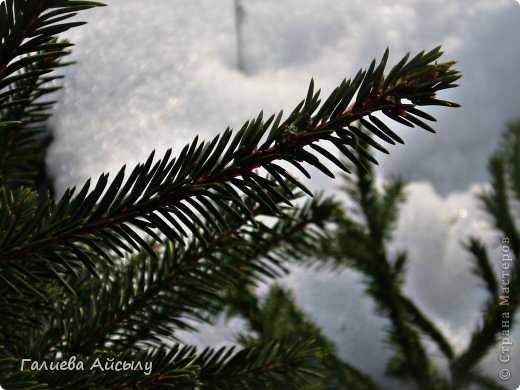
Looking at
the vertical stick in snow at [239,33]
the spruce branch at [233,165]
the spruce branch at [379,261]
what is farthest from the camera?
the vertical stick in snow at [239,33]

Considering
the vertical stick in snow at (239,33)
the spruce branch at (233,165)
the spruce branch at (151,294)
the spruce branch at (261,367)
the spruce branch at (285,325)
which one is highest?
the vertical stick in snow at (239,33)

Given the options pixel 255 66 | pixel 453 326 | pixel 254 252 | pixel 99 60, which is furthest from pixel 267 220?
pixel 453 326

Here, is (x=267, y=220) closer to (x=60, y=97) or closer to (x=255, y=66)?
(x=60, y=97)

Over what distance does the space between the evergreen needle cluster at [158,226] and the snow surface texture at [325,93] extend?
0.22 metres

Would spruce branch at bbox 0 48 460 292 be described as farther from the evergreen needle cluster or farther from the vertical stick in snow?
the vertical stick in snow

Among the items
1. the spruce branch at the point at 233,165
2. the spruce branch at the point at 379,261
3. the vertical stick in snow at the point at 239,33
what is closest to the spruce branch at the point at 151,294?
the spruce branch at the point at 233,165

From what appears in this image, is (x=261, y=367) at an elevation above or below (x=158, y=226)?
below

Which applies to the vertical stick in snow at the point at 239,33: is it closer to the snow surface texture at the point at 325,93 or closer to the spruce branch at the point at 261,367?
the snow surface texture at the point at 325,93

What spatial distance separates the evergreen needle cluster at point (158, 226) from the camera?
371mm

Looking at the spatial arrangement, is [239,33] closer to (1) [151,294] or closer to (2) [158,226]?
(1) [151,294]

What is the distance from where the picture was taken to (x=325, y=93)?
5.26 feet

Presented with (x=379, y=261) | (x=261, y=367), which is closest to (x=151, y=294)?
(x=261, y=367)

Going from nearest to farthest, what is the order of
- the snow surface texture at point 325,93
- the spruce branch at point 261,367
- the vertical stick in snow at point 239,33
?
1. the spruce branch at point 261,367
2. the snow surface texture at point 325,93
3. the vertical stick in snow at point 239,33

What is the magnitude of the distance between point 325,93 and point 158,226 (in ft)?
4.15
